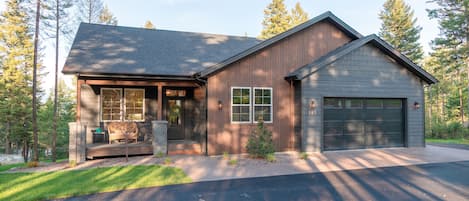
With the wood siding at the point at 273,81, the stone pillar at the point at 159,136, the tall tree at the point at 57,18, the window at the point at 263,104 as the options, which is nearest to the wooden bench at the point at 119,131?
the stone pillar at the point at 159,136

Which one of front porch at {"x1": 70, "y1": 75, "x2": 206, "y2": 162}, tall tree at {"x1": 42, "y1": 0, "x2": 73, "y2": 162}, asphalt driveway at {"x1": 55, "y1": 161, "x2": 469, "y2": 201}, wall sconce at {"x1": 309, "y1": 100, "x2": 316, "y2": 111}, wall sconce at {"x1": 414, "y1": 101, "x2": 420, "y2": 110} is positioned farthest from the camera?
tall tree at {"x1": 42, "y1": 0, "x2": 73, "y2": 162}

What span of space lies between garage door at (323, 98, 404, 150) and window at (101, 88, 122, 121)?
811 cm

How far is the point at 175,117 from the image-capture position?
1147 centimetres

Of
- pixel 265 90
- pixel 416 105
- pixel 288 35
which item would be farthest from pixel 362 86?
pixel 265 90

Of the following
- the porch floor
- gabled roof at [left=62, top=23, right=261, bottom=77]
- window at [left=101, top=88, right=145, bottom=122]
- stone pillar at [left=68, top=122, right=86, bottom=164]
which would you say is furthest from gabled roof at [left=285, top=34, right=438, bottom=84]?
stone pillar at [left=68, top=122, right=86, bottom=164]

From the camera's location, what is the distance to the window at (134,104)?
10.9 metres

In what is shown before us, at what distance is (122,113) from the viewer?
10797mm

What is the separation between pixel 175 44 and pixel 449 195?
10.8 m

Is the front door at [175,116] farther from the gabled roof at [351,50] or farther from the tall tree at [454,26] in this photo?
the tall tree at [454,26]

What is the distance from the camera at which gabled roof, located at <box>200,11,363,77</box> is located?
9133 mm

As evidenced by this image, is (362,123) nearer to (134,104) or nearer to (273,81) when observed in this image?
(273,81)

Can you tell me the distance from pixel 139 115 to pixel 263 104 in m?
5.08

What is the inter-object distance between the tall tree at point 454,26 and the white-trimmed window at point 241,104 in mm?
17302

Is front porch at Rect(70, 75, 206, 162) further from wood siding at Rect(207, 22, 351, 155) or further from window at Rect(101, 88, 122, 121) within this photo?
wood siding at Rect(207, 22, 351, 155)
